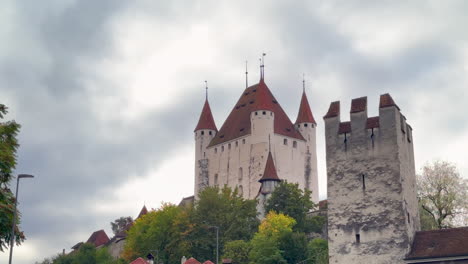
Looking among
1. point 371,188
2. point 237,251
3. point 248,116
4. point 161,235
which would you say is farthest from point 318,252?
point 248,116

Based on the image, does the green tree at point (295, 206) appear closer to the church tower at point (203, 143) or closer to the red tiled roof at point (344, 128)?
the church tower at point (203, 143)

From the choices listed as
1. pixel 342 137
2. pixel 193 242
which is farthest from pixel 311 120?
pixel 342 137

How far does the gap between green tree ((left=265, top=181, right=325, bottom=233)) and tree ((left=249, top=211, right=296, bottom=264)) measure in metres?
3.58

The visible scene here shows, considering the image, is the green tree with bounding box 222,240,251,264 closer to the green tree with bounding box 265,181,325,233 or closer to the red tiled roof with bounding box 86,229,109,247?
the green tree with bounding box 265,181,325,233

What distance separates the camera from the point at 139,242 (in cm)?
9275

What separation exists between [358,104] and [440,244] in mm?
12228

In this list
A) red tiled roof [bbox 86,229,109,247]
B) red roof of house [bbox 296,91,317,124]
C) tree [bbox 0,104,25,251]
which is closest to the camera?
tree [bbox 0,104,25,251]

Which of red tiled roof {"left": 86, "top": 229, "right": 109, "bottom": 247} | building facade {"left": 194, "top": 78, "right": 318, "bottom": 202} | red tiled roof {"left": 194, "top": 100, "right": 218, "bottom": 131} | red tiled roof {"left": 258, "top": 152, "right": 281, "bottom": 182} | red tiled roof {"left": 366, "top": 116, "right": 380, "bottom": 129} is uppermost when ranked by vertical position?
red tiled roof {"left": 194, "top": 100, "right": 218, "bottom": 131}

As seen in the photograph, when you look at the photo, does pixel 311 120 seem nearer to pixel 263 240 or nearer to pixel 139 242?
pixel 139 242

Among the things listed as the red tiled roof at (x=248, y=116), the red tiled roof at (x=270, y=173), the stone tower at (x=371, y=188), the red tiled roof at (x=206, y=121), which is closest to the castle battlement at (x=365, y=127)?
the stone tower at (x=371, y=188)

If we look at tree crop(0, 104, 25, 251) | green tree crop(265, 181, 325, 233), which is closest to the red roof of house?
green tree crop(265, 181, 325, 233)

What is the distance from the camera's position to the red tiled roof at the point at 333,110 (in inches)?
2228

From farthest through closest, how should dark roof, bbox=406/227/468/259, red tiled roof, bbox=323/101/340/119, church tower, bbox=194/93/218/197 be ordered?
1. church tower, bbox=194/93/218/197
2. red tiled roof, bbox=323/101/340/119
3. dark roof, bbox=406/227/468/259

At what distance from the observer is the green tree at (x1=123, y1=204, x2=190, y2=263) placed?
279 ft
